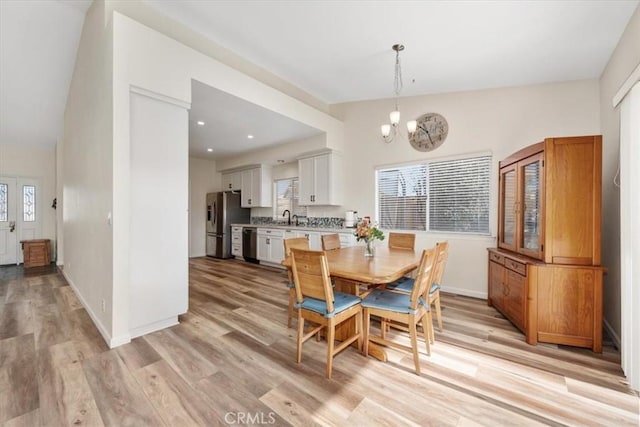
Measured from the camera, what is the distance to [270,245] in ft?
19.1

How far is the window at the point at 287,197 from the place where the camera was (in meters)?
6.38

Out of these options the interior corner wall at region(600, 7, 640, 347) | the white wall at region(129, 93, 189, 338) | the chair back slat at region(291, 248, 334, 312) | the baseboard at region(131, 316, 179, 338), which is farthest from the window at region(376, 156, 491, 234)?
the baseboard at region(131, 316, 179, 338)

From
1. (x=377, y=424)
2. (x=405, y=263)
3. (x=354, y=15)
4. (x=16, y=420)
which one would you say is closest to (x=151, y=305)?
(x=16, y=420)

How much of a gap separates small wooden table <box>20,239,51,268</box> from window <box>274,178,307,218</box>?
5.11 m

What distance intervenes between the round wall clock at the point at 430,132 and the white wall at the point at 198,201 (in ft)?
18.0

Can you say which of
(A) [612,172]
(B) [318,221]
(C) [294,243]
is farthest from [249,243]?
(A) [612,172]

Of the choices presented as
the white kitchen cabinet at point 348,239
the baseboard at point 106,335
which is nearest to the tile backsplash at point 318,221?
the white kitchen cabinet at point 348,239

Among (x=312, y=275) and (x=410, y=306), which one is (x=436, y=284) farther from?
(x=312, y=275)

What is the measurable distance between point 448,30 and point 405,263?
91.5 inches

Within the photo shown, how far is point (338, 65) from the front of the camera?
353 cm

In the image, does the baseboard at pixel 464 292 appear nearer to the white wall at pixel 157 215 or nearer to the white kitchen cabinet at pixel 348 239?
the white kitchen cabinet at pixel 348 239

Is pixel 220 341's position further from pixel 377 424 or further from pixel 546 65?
pixel 546 65

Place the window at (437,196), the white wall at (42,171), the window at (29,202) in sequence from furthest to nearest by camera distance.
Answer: the window at (29,202), the white wall at (42,171), the window at (437,196)

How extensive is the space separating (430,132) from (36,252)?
27.5 ft
